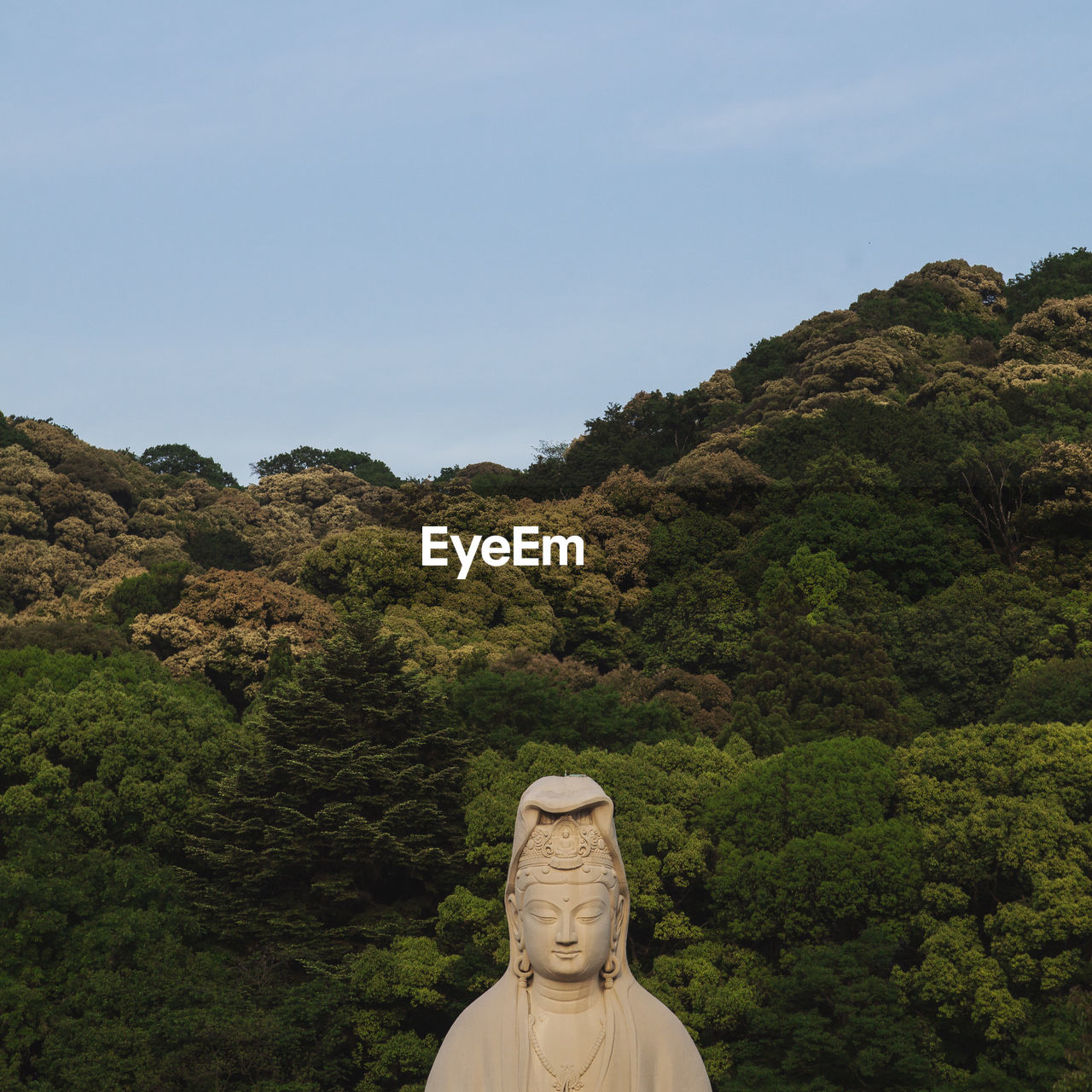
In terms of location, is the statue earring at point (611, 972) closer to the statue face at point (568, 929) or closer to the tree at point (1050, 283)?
the statue face at point (568, 929)

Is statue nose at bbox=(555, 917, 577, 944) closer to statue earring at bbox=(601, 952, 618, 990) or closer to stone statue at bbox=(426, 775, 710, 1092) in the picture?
stone statue at bbox=(426, 775, 710, 1092)

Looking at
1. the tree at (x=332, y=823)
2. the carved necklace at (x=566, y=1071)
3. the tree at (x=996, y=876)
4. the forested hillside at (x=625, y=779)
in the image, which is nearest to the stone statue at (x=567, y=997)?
the carved necklace at (x=566, y=1071)

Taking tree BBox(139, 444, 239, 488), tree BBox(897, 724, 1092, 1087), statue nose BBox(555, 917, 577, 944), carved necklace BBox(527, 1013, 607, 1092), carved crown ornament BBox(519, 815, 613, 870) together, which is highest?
tree BBox(139, 444, 239, 488)

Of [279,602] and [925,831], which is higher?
[279,602]

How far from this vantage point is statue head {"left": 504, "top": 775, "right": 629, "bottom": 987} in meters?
7.96

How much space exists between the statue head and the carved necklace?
1.08 feet

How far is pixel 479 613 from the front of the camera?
157 feet

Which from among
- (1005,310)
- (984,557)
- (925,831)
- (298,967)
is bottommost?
(298,967)

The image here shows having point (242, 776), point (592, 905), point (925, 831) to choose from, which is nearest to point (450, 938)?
point (242, 776)

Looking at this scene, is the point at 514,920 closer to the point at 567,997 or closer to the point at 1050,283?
the point at 567,997

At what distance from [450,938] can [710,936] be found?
4.51 metres

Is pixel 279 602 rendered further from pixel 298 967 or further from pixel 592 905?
pixel 592 905

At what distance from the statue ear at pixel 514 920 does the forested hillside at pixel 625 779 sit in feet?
50.8

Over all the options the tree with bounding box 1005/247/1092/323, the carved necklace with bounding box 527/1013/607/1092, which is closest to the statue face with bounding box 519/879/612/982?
the carved necklace with bounding box 527/1013/607/1092
